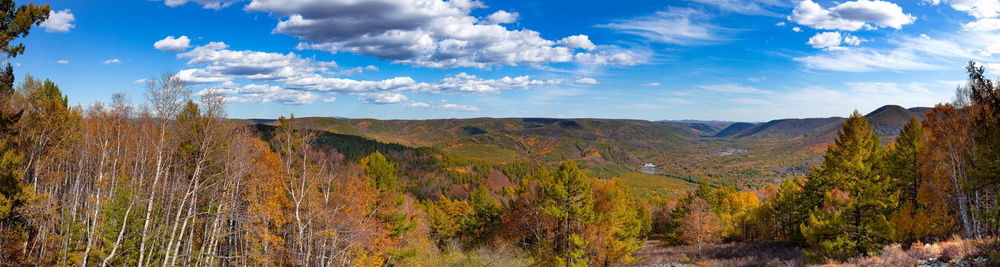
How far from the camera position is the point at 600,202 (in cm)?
3953

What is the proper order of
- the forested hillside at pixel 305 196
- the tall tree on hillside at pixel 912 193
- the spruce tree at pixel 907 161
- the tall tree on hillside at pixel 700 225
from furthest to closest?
the tall tree on hillside at pixel 700 225
the spruce tree at pixel 907 161
the tall tree on hillside at pixel 912 193
the forested hillside at pixel 305 196

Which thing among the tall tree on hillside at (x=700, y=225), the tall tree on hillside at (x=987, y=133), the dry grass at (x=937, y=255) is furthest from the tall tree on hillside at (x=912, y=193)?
the tall tree on hillside at (x=700, y=225)

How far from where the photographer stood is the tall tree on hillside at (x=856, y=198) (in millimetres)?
27719

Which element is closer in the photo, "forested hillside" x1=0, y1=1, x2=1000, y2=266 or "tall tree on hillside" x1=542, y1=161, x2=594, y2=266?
"forested hillside" x1=0, y1=1, x2=1000, y2=266

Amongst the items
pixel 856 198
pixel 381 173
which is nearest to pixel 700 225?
pixel 856 198

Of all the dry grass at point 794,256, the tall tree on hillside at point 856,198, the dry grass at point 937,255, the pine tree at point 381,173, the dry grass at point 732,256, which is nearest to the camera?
the dry grass at point 937,255

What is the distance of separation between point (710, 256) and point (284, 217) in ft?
139

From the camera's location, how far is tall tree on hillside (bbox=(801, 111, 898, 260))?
90.9 feet

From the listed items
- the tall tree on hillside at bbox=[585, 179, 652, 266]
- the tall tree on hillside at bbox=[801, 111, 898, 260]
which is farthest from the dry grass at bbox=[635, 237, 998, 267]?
the tall tree on hillside at bbox=[585, 179, 652, 266]

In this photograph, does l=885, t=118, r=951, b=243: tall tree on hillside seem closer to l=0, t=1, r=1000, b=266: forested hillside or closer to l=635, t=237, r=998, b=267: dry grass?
l=0, t=1, r=1000, b=266: forested hillside

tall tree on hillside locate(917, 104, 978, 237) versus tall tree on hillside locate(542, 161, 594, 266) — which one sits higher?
tall tree on hillside locate(917, 104, 978, 237)

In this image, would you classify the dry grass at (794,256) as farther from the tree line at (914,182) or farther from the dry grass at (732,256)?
the tree line at (914,182)

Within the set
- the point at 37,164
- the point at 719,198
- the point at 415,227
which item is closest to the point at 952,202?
the point at 719,198

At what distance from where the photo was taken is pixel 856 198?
1099 inches
